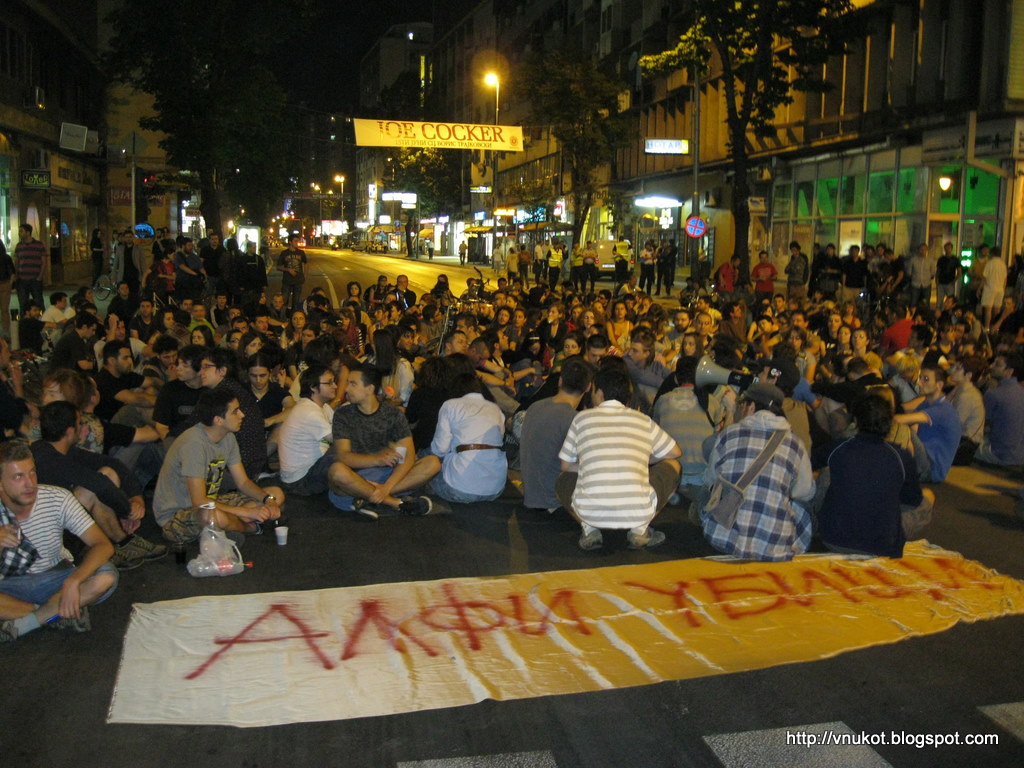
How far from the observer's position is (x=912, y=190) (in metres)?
26.9

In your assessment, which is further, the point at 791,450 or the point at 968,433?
the point at 968,433

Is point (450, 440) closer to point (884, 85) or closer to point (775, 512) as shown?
point (775, 512)

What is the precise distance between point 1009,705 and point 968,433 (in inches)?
236

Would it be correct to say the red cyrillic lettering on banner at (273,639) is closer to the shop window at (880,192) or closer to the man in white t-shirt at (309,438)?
the man in white t-shirt at (309,438)

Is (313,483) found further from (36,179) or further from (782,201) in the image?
(782,201)

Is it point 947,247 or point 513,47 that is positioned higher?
point 513,47

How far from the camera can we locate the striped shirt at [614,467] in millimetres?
7309

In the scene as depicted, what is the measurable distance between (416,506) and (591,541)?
1.72 m

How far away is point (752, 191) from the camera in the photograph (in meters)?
38.0

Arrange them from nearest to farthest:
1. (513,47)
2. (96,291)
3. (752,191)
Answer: (96,291)
(752,191)
(513,47)

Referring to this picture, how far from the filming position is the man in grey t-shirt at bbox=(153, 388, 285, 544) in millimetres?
7082

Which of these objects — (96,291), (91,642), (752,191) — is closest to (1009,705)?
(91,642)

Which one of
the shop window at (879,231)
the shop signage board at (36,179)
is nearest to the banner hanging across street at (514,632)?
the shop window at (879,231)

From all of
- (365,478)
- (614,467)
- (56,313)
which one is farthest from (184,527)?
(56,313)
